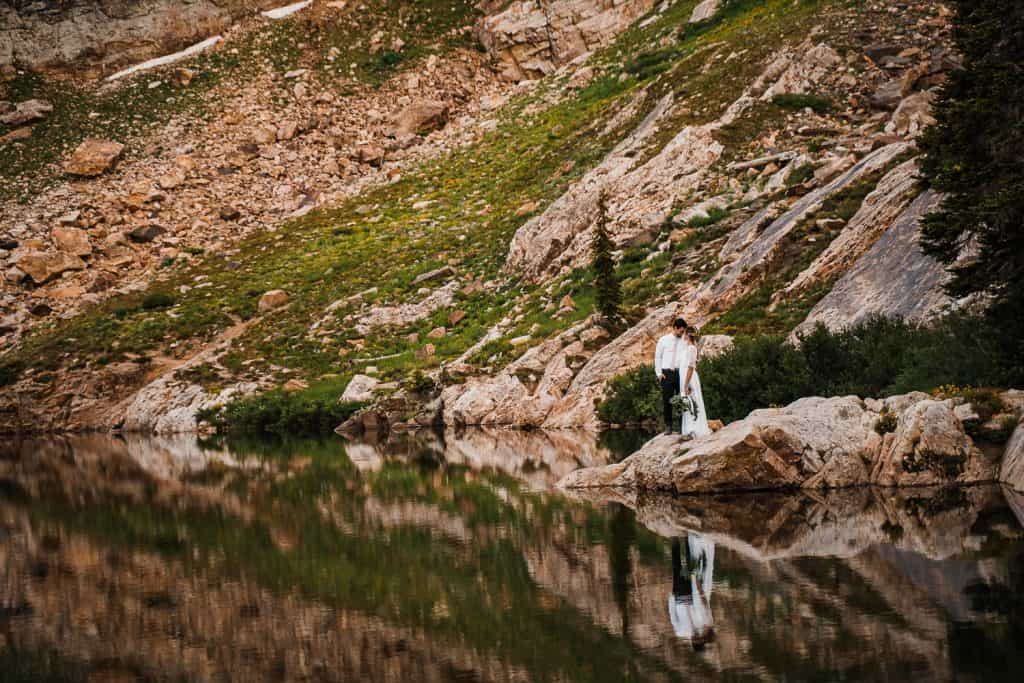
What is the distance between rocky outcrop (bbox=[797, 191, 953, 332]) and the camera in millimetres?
21312

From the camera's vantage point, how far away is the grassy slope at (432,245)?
Result: 4303 cm

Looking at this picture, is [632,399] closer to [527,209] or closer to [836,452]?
[836,452]

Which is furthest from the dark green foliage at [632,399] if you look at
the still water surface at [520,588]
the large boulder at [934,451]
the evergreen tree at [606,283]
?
the large boulder at [934,451]

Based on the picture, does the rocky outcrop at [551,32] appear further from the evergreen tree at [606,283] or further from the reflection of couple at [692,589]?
the reflection of couple at [692,589]

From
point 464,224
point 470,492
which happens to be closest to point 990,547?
point 470,492

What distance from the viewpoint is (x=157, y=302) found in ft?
172

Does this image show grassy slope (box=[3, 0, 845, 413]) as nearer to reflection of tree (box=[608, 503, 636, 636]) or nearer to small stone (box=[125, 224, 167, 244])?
small stone (box=[125, 224, 167, 244])

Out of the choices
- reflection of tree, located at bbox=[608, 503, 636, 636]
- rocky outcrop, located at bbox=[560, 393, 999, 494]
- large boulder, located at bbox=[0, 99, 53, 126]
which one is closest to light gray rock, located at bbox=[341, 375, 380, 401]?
rocky outcrop, located at bbox=[560, 393, 999, 494]

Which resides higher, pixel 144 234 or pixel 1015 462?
pixel 1015 462

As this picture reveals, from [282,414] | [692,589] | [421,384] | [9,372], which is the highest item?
[692,589]

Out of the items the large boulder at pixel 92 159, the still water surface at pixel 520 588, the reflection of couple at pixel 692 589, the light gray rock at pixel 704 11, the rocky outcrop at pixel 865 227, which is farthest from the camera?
the large boulder at pixel 92 159

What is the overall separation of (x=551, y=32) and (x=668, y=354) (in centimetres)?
6057

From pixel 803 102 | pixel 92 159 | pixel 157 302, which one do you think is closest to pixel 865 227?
pixel 803 102

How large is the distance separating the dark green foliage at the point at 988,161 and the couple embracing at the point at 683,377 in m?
4.27
